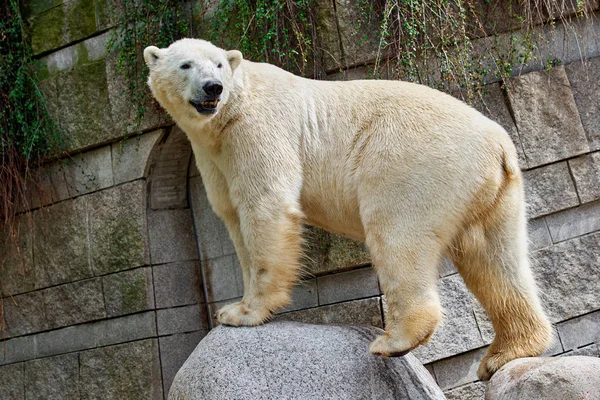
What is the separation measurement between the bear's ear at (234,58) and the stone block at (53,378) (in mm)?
3260

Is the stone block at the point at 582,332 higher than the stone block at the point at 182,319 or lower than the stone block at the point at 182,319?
lower

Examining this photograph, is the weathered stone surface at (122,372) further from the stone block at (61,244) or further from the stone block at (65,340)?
the stone block at (61,244)

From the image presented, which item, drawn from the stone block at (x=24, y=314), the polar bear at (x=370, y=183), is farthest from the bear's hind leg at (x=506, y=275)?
the stone block at (x=24, y=314)

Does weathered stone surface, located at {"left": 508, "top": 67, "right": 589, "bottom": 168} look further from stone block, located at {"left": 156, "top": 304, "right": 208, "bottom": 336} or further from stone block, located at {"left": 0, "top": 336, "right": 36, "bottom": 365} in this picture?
stone block, located at {"left": 0, "top": 336, "right": 36, "bottom": 365}

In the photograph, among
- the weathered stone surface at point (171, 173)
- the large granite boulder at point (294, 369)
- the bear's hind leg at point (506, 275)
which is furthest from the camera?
the weathered stone surface at point (171, 173)

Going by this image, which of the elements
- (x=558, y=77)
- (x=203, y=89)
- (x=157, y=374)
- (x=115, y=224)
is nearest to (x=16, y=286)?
(x=115, y=224)

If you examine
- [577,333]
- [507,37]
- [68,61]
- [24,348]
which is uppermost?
[68,61]

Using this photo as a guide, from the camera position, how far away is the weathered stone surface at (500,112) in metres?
5.35

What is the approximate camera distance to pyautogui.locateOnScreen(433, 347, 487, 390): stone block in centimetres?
527

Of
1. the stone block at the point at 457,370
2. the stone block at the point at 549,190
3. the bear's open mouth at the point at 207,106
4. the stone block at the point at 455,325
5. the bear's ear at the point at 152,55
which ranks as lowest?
the stone block at the point at 457,370

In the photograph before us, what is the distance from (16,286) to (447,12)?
4253 mm

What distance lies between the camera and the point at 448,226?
3693mm

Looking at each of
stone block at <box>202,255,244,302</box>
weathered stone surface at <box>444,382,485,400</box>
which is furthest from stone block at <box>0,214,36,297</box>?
weathered stone surface at <box>444,382,485,400</box>

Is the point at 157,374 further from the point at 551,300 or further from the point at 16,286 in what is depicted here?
the point at 551,300
